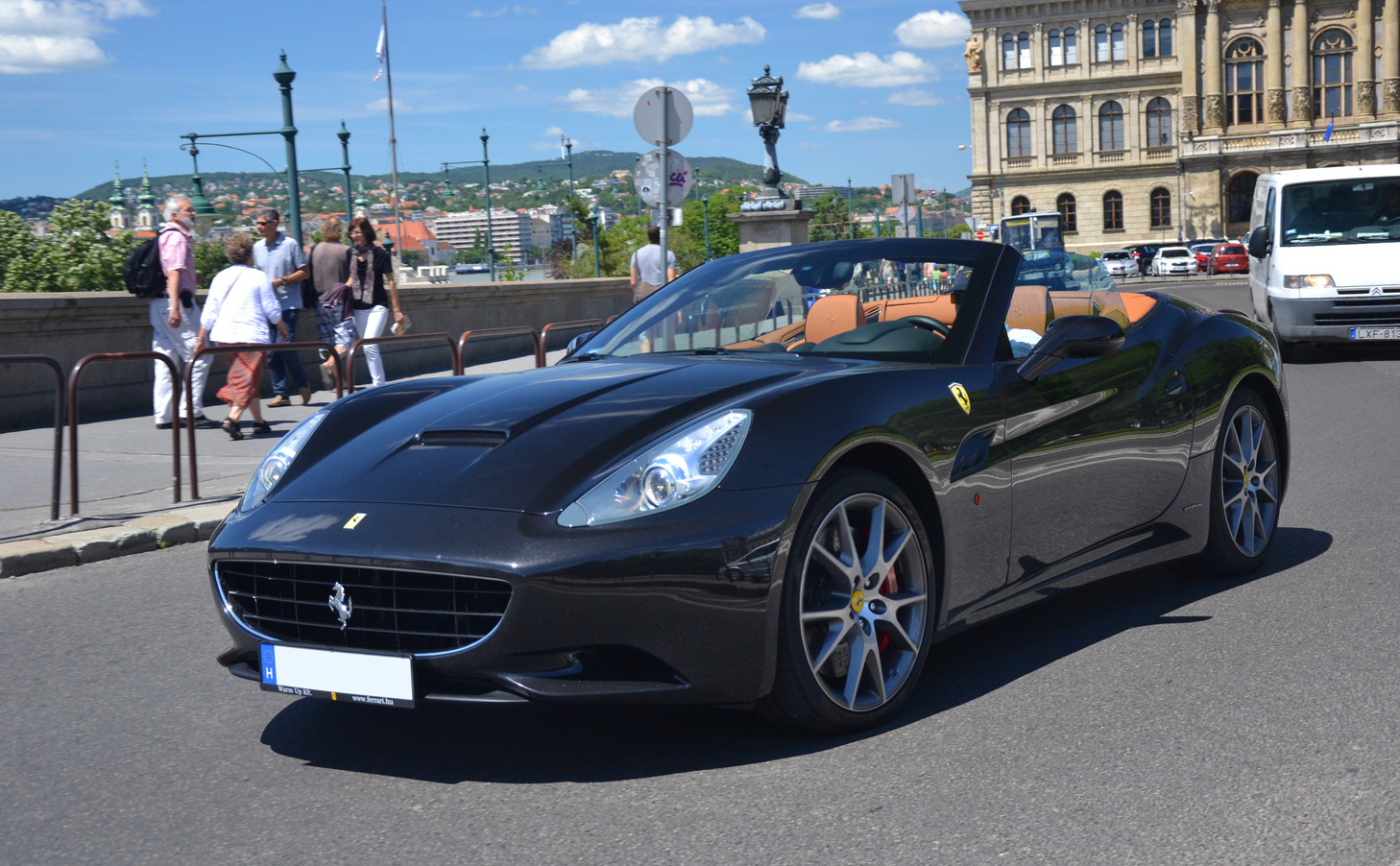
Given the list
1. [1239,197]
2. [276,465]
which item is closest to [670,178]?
[276,465]

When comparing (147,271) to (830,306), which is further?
(147,271)

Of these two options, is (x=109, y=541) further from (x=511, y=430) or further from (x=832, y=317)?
(x=832, y=317)

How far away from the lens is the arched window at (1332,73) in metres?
84.9

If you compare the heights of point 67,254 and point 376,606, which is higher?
point 67,254

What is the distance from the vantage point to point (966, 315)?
4.42m

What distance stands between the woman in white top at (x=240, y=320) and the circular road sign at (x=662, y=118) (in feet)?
11.5

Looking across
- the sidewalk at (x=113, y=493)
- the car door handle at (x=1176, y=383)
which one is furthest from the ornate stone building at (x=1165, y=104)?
the car door handle at (x=1176, y=383)

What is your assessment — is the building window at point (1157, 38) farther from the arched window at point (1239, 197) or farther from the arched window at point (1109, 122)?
the arched window at point (1239, 197)

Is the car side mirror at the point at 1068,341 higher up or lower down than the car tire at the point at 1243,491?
higher up

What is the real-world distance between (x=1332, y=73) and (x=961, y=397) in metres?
91.7

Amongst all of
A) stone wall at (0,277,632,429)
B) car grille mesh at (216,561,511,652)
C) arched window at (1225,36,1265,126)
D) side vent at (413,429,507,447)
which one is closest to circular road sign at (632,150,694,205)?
stone wall at (0,277,632,429)

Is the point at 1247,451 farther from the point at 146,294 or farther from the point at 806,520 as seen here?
the point at 146,294

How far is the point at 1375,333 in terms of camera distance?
15.3 metres

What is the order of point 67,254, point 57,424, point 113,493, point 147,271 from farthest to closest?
1. point 67,254
2. point 147,271
3. point 113,493
4. point 57,424
